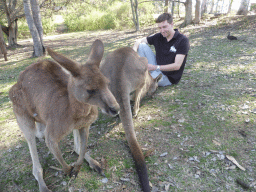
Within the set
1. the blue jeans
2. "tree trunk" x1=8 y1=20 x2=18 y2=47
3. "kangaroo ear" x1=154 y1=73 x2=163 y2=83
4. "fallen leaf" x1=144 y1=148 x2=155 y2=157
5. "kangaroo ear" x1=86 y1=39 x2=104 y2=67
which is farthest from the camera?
"tree trunk" x1=8 y1=20 x2=18 y2=47

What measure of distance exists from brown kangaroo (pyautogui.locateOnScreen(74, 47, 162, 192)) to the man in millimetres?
541

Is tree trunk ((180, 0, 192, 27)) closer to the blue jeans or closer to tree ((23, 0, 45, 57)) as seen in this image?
the blue jeans

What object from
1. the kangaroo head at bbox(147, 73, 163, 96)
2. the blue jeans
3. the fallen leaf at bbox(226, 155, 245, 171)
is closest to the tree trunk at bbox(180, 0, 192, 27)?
the blue jeans

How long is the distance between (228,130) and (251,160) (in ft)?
1.70

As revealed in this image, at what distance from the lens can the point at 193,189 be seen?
1872 millimetres

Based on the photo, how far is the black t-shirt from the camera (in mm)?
3436

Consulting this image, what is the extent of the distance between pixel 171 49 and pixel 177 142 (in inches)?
76.6

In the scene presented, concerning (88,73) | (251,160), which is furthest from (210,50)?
(88,73)

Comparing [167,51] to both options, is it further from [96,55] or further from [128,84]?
[96,55]

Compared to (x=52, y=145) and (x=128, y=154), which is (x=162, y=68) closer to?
(x=128, y=154)

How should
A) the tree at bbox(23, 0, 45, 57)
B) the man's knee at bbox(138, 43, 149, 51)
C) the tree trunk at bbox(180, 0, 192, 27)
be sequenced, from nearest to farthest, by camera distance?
the man's knee at bbox(138, 43, 149, 51), the tree at bbox(23, 0, 45, 57), the tree trunk at bbox(180, 0, 192, 27)

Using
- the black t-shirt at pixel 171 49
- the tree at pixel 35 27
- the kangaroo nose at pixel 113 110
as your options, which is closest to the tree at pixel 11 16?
the tree at pixel 35 27

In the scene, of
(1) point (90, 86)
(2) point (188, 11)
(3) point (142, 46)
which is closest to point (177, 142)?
(1) point (90, 86)

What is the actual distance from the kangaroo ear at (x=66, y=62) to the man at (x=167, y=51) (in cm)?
215
